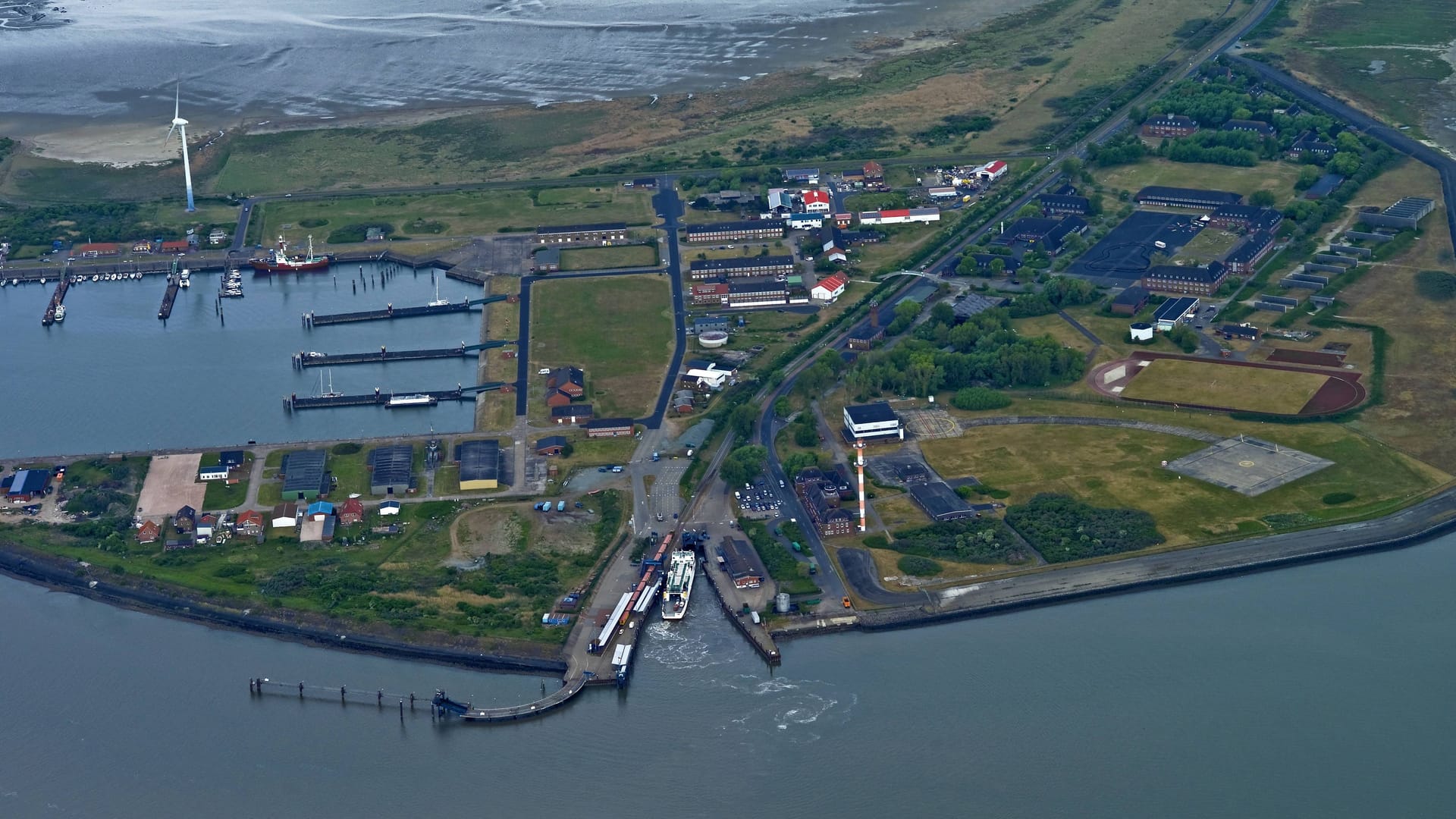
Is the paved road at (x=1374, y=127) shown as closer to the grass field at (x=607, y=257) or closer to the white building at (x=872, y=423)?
the white building at (x=872, y=423)

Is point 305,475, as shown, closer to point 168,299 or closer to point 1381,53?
point 168,299

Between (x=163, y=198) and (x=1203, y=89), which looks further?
(x=1203, y=89)

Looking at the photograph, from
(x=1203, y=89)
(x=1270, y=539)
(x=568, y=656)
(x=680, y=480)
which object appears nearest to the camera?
(x=568, y=656)

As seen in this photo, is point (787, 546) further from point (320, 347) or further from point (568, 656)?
point (320, 347)

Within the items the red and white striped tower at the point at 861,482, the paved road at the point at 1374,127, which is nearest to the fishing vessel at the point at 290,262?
the red and white striped tower at the point at 861,482

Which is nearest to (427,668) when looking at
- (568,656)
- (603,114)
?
(568,656)

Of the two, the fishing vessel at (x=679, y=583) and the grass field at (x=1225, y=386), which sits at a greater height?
the grass field at (x=1225, y=386)
